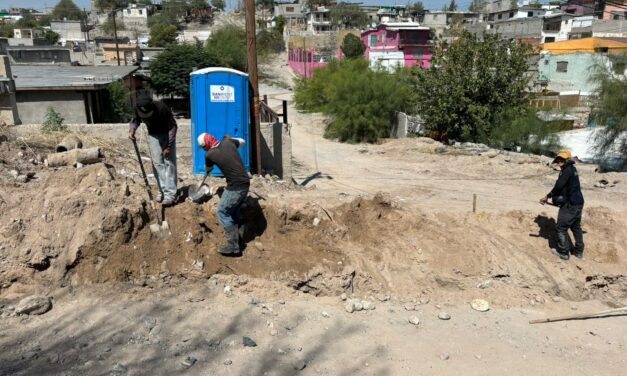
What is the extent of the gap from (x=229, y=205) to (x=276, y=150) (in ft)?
16.8

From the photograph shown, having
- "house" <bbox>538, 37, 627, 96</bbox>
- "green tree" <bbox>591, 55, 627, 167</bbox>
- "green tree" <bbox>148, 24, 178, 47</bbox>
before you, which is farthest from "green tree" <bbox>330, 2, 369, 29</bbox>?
"green tree" <bbox>591, 55, 627, 167</bbox>

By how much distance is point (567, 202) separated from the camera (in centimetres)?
692

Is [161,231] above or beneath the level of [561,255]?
above

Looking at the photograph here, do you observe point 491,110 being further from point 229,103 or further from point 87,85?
point 87,85

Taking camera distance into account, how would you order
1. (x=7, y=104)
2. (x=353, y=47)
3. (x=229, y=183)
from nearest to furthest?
(x=229, y=183), (x=7, y=104), (x=353, y=47)

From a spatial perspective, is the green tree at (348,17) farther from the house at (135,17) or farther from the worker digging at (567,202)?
the worker digging at (567,202)

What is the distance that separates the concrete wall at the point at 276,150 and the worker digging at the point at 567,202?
18.3ft

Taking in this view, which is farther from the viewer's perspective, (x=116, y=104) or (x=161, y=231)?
(x=116, y=104)

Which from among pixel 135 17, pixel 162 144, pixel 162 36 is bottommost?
pixel 162 144

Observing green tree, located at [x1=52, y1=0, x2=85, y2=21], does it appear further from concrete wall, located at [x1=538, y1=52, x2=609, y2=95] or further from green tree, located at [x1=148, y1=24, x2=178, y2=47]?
concrete wall, located at [x1=538, y1=52, x2=609, y2=95]

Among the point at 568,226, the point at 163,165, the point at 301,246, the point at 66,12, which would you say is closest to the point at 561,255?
the point at 568,226

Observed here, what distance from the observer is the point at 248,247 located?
645cm

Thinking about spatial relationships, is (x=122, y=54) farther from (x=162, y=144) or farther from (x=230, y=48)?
(x=162, y=144)

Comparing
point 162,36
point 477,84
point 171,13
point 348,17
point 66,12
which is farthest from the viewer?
point 66,12
